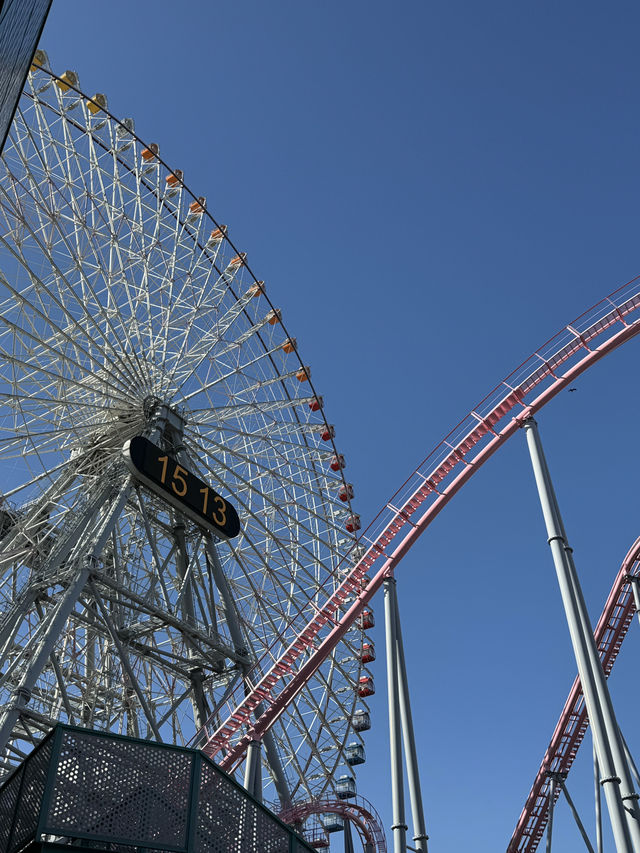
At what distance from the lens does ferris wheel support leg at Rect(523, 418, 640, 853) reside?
12.9 metres

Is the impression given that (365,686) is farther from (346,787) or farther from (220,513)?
(220,513)

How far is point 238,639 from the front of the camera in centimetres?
2214

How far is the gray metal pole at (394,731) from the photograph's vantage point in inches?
577


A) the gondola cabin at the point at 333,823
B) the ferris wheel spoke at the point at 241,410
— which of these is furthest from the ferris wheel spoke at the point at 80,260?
the gondola cabin at the point at 333,823

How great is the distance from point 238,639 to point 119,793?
572 inches

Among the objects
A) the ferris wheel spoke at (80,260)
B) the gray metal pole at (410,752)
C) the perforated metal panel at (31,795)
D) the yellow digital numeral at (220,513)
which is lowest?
the perforated metal panel at (31,795)

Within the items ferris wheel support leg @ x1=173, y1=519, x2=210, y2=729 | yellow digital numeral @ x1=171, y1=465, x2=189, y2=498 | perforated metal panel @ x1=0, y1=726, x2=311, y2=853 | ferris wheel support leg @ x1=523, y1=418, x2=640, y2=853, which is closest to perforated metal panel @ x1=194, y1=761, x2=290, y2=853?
perforated metal panel @ x1=0, y1=726, x2=311, y2=853

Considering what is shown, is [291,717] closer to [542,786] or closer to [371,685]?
[371,685]

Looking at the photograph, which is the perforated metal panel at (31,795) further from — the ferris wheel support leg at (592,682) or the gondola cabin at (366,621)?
the gondola cabin at (366,621)

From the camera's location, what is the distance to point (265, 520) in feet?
91.8

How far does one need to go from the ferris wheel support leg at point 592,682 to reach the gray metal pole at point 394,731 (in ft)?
11.6

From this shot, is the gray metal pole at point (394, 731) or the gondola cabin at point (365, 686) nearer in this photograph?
the gray metal pole at point (394, 731)

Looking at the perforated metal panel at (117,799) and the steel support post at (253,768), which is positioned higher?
the steel support post at (253,768)

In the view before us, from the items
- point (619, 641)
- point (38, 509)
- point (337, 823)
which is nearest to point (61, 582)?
point (38, 509)
